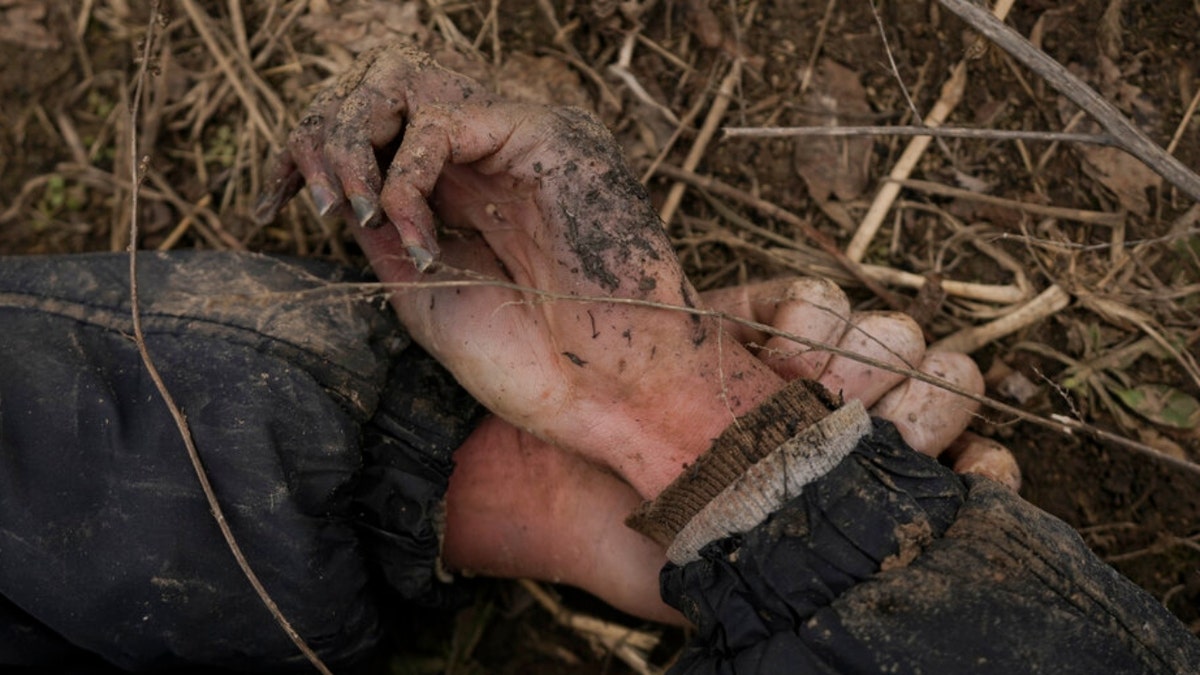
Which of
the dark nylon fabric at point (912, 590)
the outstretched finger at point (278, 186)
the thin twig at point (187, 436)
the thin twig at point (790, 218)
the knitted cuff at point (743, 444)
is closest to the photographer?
the dark nylon fabric at point (912, 590)

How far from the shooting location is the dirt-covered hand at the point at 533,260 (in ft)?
4.92

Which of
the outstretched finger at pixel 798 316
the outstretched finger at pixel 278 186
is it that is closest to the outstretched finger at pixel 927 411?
the outstretched finger at pixel 798 316

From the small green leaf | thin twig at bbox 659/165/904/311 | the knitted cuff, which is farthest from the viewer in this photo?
thin twig at bbox 659/165/904/311

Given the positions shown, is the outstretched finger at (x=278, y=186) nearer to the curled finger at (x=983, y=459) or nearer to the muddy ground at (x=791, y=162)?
the muddy ground at (x=791, y=162)

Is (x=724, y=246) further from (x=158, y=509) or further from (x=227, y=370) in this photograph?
(x=158, y=509)

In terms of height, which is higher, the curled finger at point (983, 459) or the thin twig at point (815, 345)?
the thin twig at point (815, 345)

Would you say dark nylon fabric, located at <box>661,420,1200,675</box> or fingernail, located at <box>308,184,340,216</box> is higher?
fingernail, located at <box>308,184,340,216</box>

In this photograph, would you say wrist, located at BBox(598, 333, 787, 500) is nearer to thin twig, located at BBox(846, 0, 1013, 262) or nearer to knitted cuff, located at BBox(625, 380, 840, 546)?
knitted cuff, located at BBox(625, 380, 840, 546)

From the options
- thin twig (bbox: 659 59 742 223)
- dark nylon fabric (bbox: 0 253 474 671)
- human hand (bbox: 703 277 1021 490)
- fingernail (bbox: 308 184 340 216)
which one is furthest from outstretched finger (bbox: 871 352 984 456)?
fingernail (bbox: 308 184 340 216)

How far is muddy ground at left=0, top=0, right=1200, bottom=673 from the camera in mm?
1961

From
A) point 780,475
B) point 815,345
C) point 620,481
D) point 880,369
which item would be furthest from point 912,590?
point 620,481

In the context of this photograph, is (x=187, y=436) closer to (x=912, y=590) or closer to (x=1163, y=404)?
(x=912, y=590)

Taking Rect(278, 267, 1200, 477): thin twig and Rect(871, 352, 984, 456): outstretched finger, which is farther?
Rect(871, 352, 984, 456): outstretched finger

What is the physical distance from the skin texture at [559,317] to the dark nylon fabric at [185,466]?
183 millimetres
